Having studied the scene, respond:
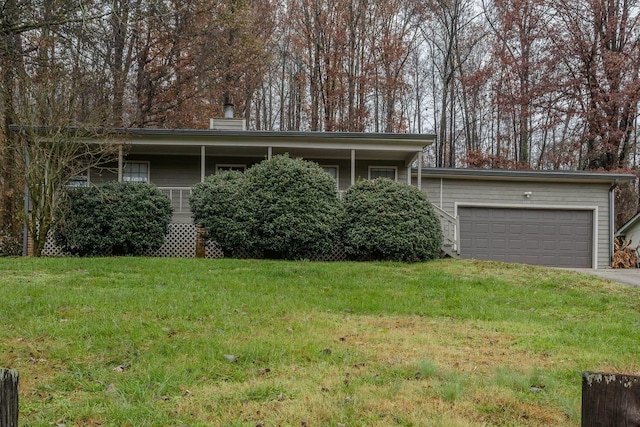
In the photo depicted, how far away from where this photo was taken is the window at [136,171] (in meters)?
15.4

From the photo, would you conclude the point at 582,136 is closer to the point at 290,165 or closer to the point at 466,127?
the point at 466,127

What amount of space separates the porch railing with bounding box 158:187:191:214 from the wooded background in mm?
3878

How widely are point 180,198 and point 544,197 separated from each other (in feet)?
35.4

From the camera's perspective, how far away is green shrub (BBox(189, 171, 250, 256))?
11555 millimetres

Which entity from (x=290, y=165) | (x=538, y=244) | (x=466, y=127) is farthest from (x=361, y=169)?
(x=466, y=127)

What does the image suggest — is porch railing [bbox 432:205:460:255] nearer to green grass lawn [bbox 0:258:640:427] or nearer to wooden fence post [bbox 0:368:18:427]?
green grass lawn [bbox 0:258:640:427]

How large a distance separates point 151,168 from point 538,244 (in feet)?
39.5

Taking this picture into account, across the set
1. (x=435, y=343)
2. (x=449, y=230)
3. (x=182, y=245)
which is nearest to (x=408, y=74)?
(x=449, y=230)

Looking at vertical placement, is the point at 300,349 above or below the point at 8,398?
below

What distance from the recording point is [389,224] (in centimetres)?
1172

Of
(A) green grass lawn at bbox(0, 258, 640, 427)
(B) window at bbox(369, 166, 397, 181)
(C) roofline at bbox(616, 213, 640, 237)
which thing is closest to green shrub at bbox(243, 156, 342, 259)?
(A) green grass lawn at bbox(0, 258, 640, 427)

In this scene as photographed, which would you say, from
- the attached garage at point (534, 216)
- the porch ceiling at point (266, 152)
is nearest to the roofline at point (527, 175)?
the attached garage at point (534, 216)

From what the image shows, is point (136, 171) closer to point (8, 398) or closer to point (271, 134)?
point (271, 134)

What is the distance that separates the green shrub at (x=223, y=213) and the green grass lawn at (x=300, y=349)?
3455mm
